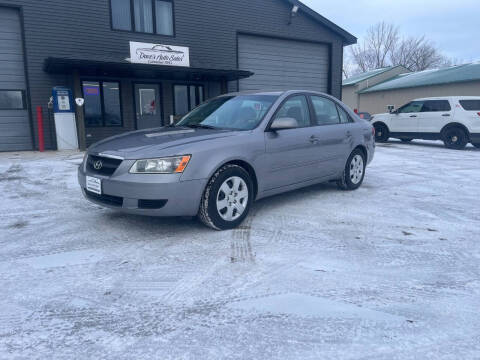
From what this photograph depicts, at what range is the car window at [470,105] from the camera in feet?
40.8

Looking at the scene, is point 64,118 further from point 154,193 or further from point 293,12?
point 293,12

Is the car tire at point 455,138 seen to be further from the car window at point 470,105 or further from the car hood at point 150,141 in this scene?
the car hood at point 150,141

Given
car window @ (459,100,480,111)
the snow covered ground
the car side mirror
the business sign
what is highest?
the business sign

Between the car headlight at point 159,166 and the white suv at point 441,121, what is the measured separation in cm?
1240

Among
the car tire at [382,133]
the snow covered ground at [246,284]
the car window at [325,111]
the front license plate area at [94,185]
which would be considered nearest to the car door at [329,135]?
the car window at [325,111]

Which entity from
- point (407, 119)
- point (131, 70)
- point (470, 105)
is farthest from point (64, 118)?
point (470, 105)

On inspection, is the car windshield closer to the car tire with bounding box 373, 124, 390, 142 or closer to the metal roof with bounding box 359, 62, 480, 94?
the car tire with bounding box 373, 124, 390, 142

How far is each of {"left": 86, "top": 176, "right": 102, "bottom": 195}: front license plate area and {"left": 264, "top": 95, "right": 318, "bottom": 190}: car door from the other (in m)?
1.79

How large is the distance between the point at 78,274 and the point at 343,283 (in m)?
2.04

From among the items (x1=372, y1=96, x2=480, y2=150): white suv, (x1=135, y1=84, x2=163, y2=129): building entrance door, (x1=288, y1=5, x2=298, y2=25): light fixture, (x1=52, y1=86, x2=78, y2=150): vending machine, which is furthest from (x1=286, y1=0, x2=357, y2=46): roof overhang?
(x1=52, y1=86, x2=78, y2=150): vending machine

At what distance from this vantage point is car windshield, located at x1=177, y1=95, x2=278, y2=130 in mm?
4329

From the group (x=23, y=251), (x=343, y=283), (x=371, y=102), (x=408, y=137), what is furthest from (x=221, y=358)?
(x=371, y=102)

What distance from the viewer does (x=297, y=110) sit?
477cm

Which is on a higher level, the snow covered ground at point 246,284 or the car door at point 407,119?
the car door at point 407,119
